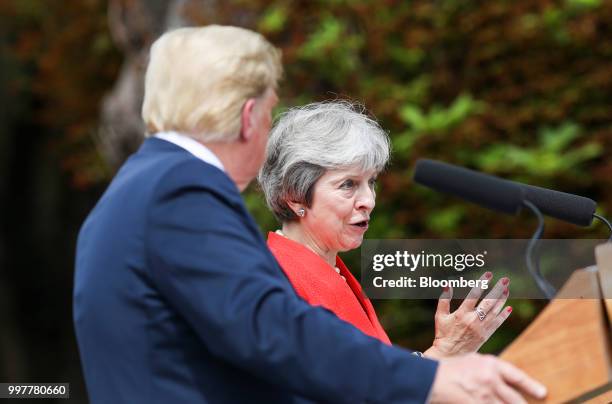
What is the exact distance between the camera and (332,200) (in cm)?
278

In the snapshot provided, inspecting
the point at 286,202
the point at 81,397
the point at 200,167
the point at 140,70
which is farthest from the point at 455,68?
the point at 81,397

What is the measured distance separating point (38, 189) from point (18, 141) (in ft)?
1.71

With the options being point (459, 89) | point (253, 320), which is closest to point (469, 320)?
point (253, 320)

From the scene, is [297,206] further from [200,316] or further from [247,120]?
[200,316]

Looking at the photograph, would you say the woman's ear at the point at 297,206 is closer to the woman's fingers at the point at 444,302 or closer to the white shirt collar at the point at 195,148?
the woman's fingers at the point at 444,302

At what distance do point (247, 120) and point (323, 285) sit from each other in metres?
0.91

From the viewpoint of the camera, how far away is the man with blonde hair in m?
1.66

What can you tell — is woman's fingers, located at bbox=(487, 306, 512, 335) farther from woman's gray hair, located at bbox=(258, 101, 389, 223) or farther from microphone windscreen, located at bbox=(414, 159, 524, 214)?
microphone windscreen, located at bbox=(414, 159, 524, 214)

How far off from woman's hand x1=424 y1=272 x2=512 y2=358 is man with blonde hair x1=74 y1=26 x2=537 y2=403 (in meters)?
0.93

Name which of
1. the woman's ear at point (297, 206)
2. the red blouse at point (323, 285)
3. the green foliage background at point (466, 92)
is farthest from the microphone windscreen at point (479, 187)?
the green foliage background at point (466, 92)

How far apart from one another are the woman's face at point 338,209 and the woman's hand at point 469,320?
33 centimetres

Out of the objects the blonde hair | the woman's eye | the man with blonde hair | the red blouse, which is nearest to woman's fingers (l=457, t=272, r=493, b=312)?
the red blouse

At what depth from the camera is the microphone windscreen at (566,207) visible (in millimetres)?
2072

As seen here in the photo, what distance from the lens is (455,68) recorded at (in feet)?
18.5
